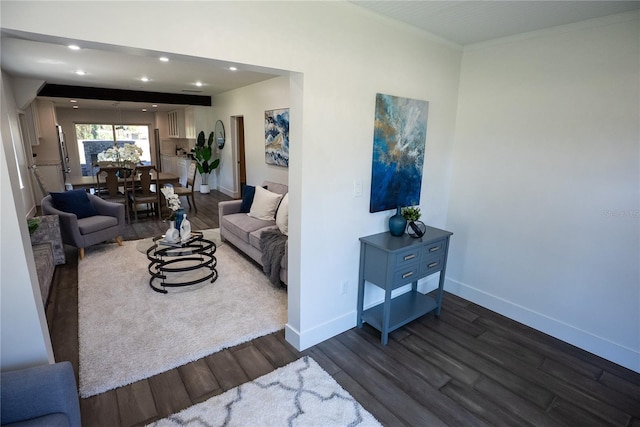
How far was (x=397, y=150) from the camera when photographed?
9.01 feet

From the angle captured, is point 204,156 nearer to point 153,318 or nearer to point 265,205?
point 265,205

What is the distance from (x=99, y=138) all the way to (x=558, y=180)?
13.0 m

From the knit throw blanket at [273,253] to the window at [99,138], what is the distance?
9.32 meters

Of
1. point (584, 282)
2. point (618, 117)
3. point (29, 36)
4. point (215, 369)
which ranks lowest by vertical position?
point (215, 369)

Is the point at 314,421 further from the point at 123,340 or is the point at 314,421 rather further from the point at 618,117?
the point at 618,117

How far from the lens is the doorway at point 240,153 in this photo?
750 centimetres

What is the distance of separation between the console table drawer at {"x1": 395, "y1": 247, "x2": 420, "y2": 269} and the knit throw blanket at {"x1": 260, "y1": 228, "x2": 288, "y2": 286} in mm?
1266

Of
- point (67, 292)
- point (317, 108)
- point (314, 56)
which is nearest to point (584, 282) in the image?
point (317, 108)

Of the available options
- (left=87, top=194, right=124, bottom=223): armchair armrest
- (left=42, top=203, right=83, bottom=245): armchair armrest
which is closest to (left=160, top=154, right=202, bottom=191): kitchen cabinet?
(left=87, top=194, right=124, bottom=223): armchair armrest

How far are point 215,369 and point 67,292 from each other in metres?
2.14

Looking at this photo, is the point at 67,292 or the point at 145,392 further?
the point at 67,292

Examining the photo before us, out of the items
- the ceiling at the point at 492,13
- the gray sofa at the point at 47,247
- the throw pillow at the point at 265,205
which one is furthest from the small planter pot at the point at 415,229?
the gray sofa at the point at 47,247

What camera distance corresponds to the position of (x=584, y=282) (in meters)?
2.57

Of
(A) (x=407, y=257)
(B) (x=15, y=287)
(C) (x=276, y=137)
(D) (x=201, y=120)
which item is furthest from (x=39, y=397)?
(D) (x=201, y=120)
